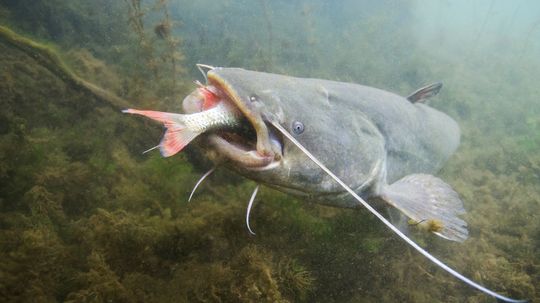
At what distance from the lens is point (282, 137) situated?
6.91 feet

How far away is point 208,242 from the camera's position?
3.07 metres

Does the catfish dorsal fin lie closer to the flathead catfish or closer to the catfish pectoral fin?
the flathead catfish

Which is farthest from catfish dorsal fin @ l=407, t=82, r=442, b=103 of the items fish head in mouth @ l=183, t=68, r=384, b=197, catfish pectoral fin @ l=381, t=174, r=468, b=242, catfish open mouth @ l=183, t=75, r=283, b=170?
catfish open mouth @ l=183, t=75, r=283, b=170

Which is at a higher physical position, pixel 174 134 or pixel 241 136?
pixel 174 134

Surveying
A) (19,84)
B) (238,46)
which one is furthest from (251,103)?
(238,46)

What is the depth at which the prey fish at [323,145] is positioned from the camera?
192cm

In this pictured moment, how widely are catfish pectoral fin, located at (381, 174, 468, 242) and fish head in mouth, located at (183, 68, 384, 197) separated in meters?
0.37

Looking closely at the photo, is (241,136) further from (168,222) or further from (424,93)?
(424,93)

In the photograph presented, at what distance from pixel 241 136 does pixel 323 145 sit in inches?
20.8

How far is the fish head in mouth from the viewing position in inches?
75.5

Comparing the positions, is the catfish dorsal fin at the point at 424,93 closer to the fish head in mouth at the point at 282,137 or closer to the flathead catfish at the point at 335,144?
the flathead catfish at the point at 335,144

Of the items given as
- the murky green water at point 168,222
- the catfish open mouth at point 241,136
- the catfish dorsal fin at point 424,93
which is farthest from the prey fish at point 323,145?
the catfish dorsal fin at point 424,93

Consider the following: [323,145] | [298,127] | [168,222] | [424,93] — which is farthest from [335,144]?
[424,93]

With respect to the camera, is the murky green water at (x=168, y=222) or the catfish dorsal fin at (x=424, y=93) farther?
the catfish dorsal fin at (x=424, y=93)
